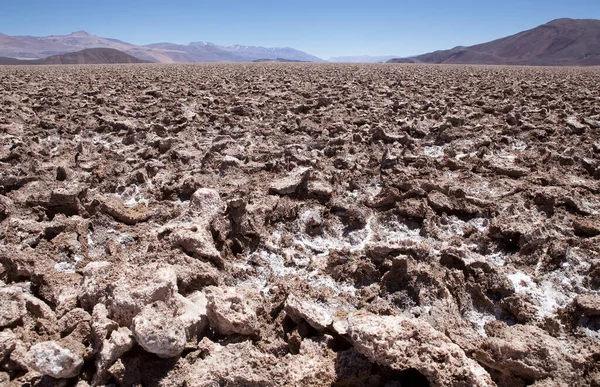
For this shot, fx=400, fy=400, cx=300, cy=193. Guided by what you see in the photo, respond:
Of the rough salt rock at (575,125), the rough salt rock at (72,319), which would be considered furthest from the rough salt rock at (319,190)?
the rough salt rock at (575,125)

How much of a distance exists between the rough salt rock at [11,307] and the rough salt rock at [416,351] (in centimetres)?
150

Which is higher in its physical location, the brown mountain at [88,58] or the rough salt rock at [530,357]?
the brown mountain at [88,58]

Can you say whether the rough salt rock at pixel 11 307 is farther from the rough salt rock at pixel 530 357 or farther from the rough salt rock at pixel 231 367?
the rough salt rock at pixel 530 357

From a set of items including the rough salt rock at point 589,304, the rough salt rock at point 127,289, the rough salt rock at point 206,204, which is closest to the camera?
the rough salt rock at point 127,289

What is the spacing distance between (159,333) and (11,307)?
80 centimetres

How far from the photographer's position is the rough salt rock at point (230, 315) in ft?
5.96

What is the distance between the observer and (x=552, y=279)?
227 cm

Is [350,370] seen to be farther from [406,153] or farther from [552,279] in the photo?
[406,153]

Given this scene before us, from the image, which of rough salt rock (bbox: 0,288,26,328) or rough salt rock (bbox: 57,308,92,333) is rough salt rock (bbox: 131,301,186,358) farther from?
rough salt rock (bbox: 0,288,26,328)

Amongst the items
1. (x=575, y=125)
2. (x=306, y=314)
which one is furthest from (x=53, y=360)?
(x=575, y=125)

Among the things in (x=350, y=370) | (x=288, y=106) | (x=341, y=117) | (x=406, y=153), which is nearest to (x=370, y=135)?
(x=406, y=153)

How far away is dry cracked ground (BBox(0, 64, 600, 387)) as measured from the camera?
1.60m

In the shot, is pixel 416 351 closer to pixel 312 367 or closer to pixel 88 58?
pixel 312 367

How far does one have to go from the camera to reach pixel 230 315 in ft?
5.97
